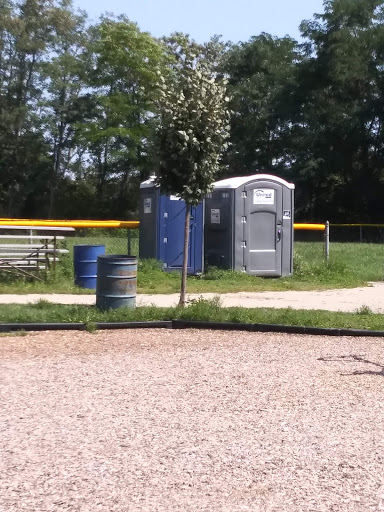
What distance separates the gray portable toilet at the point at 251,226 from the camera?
19.5m

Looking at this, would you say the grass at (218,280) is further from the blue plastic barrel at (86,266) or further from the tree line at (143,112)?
the tree line at (143,112)

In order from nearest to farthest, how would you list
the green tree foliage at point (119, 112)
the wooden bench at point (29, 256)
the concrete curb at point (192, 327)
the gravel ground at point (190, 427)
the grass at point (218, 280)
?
the gravel ground at point (190, 427) < the concrete curb at point (192, 327) < the grass at point (218, 280) < the wooden bench at point (29, 256) < the green tree foliage at point (119, 112)

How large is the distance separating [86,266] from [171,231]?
288 centimetres

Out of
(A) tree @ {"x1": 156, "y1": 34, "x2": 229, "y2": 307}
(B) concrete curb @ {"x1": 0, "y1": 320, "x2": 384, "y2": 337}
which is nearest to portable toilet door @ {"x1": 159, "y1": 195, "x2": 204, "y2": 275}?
(A) tree @ {"x1": 156, "y1": 34, "x2": 229, "y2": 307}

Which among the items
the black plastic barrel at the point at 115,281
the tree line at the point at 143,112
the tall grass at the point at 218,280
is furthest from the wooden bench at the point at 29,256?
the tree line at the point at 143,112

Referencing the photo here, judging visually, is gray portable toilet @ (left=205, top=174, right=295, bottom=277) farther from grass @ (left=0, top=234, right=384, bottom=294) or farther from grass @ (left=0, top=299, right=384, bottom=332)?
grass @ (left=0, top=299, right=384, bottom=332)

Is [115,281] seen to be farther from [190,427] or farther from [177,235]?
[190,427]

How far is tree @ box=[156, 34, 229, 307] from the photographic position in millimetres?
13305

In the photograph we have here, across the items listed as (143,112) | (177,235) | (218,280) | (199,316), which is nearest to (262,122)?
(143,112)

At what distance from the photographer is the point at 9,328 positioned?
476 inches

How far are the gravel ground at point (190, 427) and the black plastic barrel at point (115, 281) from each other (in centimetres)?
201

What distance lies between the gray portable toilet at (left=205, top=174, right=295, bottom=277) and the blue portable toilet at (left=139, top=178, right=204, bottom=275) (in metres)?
0.54

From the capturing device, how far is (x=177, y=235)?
19.3m

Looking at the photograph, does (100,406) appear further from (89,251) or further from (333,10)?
(333,10)
